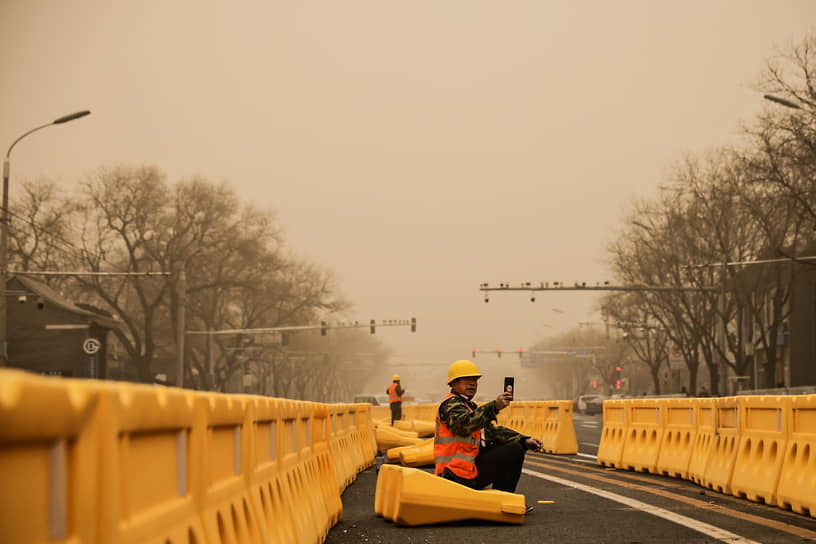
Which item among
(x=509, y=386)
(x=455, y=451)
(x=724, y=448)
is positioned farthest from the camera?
(x=724, y=448)

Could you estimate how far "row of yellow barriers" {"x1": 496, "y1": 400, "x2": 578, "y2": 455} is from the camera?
2259 centimetres

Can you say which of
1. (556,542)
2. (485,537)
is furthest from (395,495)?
(556,542)

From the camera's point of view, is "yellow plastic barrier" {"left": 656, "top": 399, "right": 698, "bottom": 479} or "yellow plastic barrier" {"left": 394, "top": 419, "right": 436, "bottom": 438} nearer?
"yellow plastic barrier" {"left": 656, "top": 399, "right": 698, "bottom": 479}

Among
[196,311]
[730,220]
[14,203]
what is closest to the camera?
[730,220]

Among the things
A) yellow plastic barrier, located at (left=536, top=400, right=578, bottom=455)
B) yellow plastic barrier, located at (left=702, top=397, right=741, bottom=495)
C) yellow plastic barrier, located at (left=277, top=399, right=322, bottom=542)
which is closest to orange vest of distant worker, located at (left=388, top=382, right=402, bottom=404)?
yellow plastic barrier, located at (left=536, top=400, right=578, bottom=455)

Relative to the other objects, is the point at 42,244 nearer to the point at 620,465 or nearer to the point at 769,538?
the point at 620,465

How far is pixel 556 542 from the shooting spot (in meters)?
8.52

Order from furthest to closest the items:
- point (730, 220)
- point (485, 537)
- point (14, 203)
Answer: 1. point (14, 203)
2. point (730, 220)
3. point (485, 537)

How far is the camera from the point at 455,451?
→ 972 centimetres

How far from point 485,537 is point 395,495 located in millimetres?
1163

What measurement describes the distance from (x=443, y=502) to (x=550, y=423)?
14.2 meters

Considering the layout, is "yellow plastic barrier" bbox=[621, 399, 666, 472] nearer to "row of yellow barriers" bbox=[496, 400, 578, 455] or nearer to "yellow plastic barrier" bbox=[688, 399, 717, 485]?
"yellow plastic barrier" bbox=[688, 399, 717, 485]

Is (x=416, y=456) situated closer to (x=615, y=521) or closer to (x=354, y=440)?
(x=354, y=440)

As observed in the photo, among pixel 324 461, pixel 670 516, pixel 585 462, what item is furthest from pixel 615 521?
pixel 585 462
